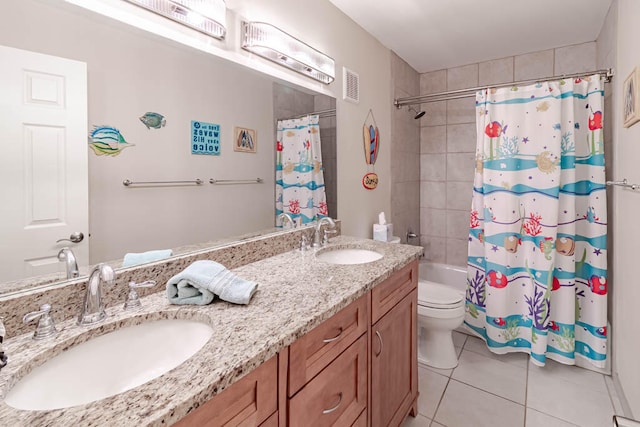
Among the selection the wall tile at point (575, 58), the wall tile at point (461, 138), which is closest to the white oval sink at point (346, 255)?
the wall tile at point (461, 138)

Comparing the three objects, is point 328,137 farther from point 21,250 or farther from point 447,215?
point 447,215

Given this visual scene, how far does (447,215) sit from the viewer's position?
3234 millimetres

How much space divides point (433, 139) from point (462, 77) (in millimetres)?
622

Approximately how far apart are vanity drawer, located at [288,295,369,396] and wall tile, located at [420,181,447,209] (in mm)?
2357

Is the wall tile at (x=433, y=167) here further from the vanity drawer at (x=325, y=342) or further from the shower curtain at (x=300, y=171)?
the vanity drawer at (x=325, y=342)

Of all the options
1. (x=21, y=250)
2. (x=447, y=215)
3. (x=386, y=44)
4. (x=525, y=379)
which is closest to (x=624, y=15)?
(x=386, y=44)

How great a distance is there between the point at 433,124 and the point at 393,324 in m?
2.46

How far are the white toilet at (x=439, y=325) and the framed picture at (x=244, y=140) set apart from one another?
1.49 metres

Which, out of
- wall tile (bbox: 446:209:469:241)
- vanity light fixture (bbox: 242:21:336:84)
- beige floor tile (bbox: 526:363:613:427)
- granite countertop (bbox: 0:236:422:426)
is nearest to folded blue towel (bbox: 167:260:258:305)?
granite countertop (bbox: 0:236:422:426)

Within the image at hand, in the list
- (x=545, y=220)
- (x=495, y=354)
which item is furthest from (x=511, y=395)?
(x=545, y=220)

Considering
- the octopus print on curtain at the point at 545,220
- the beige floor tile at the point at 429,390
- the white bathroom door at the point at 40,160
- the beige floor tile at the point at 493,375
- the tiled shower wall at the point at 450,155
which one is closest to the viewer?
the white bathroom door at the point at 40,160

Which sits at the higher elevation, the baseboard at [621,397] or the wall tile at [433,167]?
the wall tile at [433,167]

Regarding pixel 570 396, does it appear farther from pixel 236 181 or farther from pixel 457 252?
pixel 236 181

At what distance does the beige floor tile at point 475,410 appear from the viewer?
1.67 meters
